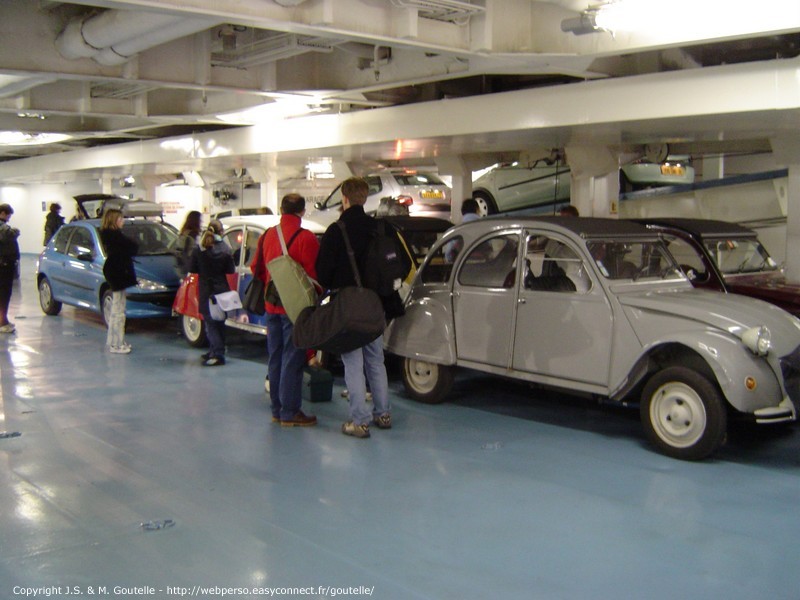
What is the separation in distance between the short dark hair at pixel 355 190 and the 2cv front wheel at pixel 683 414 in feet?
8.63

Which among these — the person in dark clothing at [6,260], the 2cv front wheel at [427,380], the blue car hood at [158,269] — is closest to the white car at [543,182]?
the blue car hood at [158,269]

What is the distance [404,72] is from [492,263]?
3973mm

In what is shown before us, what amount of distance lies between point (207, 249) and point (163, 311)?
2.33 meters

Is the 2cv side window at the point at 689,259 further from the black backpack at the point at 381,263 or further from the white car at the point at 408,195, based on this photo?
the white car at the point at 408,195

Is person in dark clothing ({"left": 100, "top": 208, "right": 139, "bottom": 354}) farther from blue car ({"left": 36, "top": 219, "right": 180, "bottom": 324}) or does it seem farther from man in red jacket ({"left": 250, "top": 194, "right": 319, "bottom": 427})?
man in red jacket ({"left": 250, "top": 194, "right": 319, "bottom": 427})

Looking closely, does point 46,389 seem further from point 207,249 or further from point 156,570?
point 156,570

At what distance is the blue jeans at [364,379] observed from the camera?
6480mm

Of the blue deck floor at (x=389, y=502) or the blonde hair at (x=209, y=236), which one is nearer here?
the blue deck floor at (x=389, y=502)

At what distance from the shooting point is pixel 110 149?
18641 mm

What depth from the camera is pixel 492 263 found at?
7242mm

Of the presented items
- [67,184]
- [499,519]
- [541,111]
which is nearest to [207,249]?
[541,111]

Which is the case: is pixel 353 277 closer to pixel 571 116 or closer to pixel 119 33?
pixel 119 33

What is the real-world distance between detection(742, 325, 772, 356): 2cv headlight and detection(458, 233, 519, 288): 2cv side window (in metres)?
1.98

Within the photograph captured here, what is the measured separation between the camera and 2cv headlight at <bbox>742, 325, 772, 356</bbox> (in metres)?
5.64
